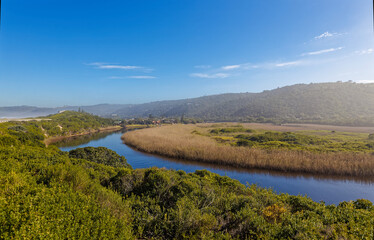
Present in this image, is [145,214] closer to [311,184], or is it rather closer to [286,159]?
[311,184]

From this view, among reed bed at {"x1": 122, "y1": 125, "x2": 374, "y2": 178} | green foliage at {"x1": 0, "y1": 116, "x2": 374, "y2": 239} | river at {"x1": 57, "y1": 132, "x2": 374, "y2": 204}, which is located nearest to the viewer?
green foliage at {"x1": 0, "y1": 116, "x2": 374, "y2": 239}

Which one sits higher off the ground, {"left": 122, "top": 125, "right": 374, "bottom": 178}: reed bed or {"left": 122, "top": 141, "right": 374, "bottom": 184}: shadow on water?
{"left": 122, "top": 125, "right": 374, "bottom": 178}: reed bed

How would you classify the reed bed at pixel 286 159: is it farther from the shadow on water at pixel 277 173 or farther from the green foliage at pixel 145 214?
the green foliage at pixel 145 214

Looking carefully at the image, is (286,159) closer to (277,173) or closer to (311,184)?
(277,173)

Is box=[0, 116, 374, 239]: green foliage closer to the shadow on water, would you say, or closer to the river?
the river

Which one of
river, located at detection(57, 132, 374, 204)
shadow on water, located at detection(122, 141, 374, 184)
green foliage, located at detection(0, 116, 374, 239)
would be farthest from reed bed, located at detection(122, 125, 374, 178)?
green foliage, located at detection(0, 116, 374, 239)

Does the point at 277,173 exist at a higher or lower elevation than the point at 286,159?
lower

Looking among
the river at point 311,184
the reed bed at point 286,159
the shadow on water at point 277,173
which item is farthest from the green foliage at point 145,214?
the reed bed at point 286,159

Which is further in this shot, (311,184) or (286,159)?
(286,159)

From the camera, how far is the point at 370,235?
5.11 metres

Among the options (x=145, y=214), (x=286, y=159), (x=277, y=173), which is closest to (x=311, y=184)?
(x=277, y=173)

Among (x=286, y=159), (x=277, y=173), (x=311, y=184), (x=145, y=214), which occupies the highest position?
(x=145, y=214)

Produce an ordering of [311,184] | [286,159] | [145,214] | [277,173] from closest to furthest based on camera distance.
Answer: [145,214]
[311,184]
[277,173]
[286,159]

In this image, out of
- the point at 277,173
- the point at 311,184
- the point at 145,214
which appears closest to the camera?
the point at 145,214
